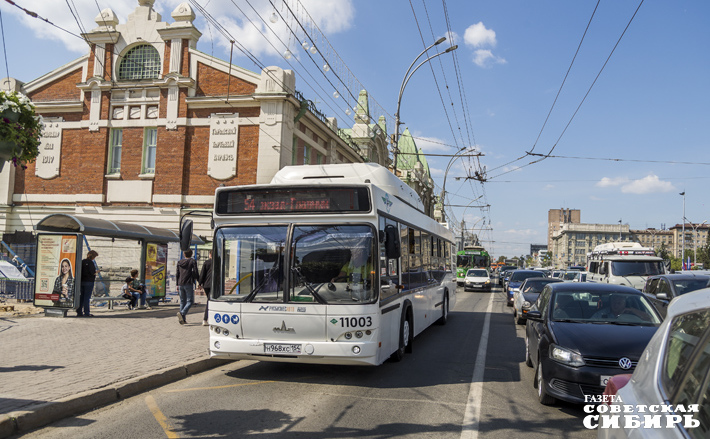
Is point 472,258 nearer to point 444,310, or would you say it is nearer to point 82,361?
point 444,310

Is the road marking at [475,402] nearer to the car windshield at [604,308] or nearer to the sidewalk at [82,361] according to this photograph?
the car windshield at [604,308]

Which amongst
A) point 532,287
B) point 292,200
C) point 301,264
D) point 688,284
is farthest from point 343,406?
point 532,287

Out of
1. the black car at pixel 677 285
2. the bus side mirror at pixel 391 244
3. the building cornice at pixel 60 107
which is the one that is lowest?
the black car at pixel 677 285

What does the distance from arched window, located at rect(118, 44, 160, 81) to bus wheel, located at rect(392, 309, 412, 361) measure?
22812mm

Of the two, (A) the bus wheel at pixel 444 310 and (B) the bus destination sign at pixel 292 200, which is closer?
(B) the bus destination sign at pixel 292 200

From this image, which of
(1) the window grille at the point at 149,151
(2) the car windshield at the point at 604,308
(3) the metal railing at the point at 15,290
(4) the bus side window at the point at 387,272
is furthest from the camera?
(1) the window grille at the point at 149,151

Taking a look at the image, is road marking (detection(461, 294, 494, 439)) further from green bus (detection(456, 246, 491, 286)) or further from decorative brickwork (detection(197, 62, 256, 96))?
green bus (detection(456, 246, 491, 286))

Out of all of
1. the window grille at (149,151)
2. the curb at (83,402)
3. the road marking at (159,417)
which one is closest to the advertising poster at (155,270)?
the curb at (83,402)

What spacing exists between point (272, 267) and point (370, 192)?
176cm

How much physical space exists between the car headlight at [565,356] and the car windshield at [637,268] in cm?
1773

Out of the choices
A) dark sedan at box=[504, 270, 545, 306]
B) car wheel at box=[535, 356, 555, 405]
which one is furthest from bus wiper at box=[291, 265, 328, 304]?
dark sedan at box=[504, 270, 545, 306]

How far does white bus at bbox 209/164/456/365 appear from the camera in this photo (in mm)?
7465

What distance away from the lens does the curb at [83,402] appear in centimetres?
529

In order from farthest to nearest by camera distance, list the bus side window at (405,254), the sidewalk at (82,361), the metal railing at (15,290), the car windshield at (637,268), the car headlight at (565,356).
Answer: the car windshield at (637,268) → the metal railing at (15,290) → the bus side window at (405,254) → the car headlight at (565,356) → the sidewalk at (82,361)
